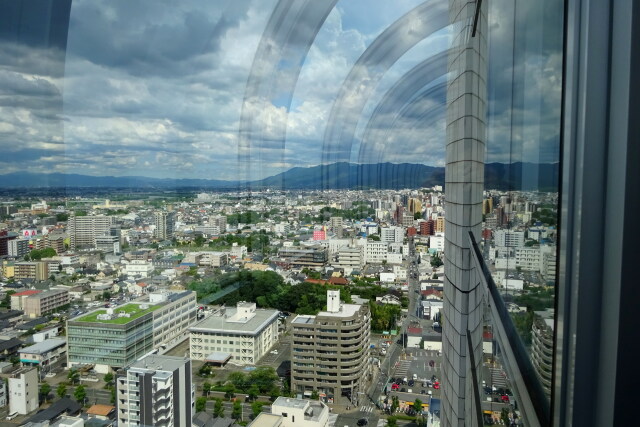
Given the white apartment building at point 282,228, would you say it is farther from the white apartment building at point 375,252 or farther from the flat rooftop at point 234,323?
the white apartment building at point 375,252

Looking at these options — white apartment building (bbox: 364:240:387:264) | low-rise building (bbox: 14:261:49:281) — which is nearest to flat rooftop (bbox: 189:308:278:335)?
low-rise building (bbox: 14:261:49:281)

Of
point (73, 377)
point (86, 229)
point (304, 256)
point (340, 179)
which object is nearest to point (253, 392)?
point (73, 377)

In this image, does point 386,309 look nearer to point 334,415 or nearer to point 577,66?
point 334,415

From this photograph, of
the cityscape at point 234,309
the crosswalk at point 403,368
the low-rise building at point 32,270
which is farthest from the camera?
the crosswalk at point 403,368

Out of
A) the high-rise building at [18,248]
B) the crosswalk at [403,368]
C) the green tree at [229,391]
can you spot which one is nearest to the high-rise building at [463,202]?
the high-rise building at [18,248]

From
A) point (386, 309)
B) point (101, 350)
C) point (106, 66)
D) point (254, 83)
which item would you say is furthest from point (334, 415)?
point (106, 66)

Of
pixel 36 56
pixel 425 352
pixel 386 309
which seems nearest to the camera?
pixel 36 56

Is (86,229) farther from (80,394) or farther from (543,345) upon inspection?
(543,345)
